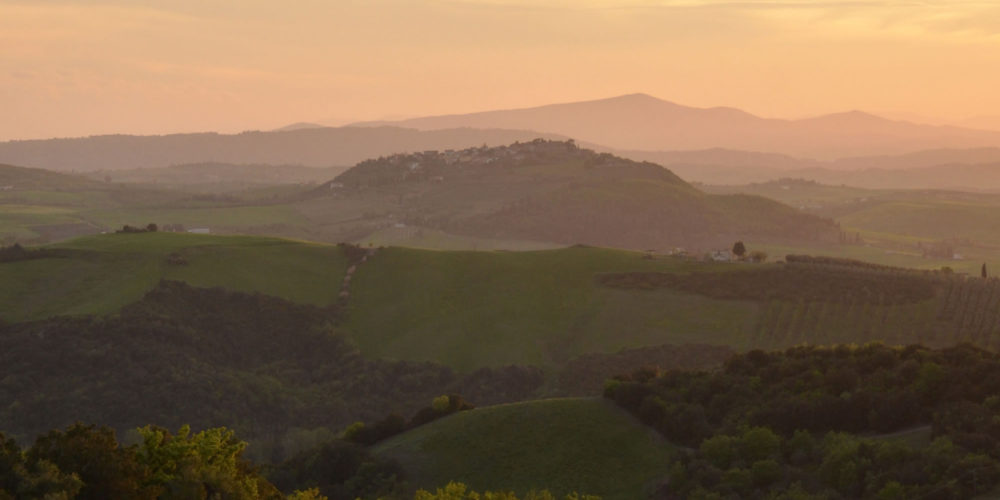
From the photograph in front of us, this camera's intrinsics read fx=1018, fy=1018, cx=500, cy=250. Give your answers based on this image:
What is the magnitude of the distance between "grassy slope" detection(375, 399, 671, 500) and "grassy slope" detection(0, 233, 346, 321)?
57998 millimetres

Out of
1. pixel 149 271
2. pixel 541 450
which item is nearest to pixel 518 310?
pixel 149 271

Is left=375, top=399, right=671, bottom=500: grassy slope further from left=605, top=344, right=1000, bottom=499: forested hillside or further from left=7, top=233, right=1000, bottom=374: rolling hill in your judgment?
left=7, top=233, right=1000, bottom=374: rolling hill

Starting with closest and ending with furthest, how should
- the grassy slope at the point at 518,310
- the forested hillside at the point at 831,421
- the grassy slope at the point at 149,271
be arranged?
1. the forested hillside at the point at 831,421
2. the grassy slope at the point at 518,310
3. the grassy slope at the point at 149,271

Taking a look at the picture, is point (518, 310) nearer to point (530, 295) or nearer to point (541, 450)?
point (530, 295)

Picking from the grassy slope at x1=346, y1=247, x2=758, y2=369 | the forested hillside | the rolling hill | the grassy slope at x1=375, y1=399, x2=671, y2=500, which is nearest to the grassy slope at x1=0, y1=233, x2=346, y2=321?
the rolling hill

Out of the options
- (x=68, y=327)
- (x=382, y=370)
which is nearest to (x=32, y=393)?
(x=68, y=327)

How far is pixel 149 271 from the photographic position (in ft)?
389

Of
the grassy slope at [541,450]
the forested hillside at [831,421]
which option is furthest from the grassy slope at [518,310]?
the grassy slope at [541,450]

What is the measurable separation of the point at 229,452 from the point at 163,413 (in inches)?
2265

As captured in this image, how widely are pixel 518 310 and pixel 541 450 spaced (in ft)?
181

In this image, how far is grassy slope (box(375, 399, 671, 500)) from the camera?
5603 centimetres

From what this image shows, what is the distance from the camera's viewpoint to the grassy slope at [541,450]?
56031 mm

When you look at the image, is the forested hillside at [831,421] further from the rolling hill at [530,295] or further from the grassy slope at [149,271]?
the grassy slope at [149,271]

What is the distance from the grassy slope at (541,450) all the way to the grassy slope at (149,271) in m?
58.0
